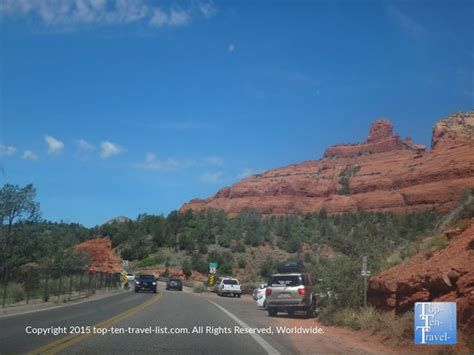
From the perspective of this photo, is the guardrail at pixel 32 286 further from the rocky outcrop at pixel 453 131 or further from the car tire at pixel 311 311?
the rocky outcrop at pixel 453 131

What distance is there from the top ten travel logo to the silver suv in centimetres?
1004

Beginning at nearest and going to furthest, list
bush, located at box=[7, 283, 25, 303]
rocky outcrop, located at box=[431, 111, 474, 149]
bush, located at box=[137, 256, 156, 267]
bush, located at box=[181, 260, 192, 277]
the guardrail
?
bush, located at box=[7, 283, 25, 303], the guardrail, bush, located at box=[181, 260, 192, 277], bush, located at box=[137, 256, 156, 267], rocky outcrop, located at box=[431, 111, 474, 149]

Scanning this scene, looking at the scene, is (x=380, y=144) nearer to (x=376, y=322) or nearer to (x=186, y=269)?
(x=186, y=269)

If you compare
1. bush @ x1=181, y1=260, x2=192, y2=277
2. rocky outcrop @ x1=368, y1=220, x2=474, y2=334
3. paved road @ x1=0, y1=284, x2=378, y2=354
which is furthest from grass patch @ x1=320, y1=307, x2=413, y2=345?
bush @ x1=181, y1=260, x2=192, y2=277

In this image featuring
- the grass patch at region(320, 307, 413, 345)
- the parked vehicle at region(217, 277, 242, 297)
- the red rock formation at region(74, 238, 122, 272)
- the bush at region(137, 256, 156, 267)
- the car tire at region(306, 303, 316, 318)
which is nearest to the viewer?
the grass patch at region(320, 307, 413, 345)

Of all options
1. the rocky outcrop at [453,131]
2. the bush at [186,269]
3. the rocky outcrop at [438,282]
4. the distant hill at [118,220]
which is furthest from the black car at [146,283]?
the rocky outcrop at [453,131]

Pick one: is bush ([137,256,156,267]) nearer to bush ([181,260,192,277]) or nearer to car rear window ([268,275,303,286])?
bush ([181,260,192,277])

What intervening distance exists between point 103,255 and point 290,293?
276ft

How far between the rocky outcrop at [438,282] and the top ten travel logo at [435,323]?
32 centimetres

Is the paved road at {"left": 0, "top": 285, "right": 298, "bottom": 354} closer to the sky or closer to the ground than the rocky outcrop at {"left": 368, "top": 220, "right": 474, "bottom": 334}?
closer to the ground

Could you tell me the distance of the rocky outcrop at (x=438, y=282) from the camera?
41.7 feet

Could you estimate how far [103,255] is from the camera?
336ft

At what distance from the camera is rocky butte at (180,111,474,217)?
118 meters

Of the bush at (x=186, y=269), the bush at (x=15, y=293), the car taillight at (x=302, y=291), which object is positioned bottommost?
the bush at (x=186, y=269)
